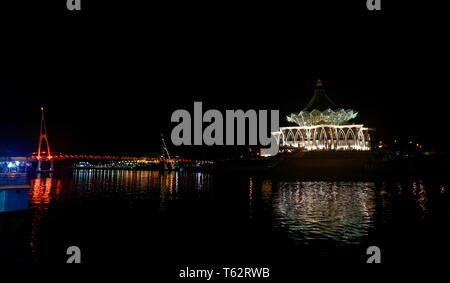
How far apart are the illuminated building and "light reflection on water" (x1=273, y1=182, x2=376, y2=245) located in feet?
125

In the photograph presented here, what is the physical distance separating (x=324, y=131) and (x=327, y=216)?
46.2 m

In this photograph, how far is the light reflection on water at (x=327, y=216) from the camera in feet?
39.3

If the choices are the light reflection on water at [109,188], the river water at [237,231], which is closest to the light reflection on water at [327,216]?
the river water at [237,231]

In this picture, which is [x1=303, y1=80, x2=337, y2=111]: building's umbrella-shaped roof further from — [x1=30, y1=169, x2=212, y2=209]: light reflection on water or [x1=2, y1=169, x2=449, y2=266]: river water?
[x1=2, y1=169, x2=449, y2=266]: river water

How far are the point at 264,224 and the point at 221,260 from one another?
4.52 meters

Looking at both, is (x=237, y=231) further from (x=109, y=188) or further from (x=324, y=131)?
(x=324, y=131)

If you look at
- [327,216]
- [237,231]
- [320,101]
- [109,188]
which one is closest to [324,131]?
[320,101]

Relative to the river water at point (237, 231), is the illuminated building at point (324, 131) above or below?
above

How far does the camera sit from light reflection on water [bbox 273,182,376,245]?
11969 mm

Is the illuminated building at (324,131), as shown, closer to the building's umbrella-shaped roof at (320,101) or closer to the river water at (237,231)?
the building's umbrella-shaped roof at (320,101)

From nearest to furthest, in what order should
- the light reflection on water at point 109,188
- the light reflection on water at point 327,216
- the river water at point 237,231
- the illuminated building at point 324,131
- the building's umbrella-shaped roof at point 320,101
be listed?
1. the river water at point 237,231
2. the light reflection on water at point 327,216
3. the light reflection on water at point 109,188
4. the illuminated building at point 324,131
5. the building's umbrella-shaped roof at point 320,101

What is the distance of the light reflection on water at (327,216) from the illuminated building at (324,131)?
38.2 metres

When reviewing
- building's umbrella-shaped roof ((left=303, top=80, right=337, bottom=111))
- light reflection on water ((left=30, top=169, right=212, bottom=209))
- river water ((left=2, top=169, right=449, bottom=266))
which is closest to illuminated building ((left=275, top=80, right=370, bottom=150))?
building's umbrella-shaped roof ((left=303, top=80, right=337, bottom=111))
